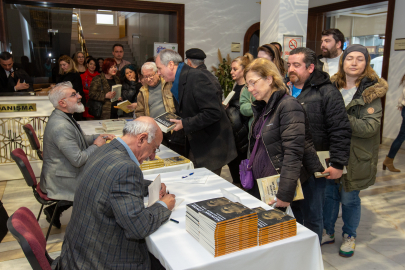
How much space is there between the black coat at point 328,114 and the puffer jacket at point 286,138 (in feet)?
1.07

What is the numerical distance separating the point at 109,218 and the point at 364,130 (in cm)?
198

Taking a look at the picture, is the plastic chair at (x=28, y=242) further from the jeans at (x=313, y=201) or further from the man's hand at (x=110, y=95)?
the man's hand at (x=110, y=95)

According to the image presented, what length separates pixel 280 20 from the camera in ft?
16.8

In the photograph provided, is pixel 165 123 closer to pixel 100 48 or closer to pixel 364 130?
pixel 364 130

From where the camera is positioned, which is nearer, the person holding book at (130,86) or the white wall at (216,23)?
the person holding book at (130,86)

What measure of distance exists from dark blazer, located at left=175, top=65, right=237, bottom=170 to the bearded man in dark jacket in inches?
29.5

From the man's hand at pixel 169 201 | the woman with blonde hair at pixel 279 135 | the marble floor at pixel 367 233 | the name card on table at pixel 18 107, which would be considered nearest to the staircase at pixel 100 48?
the name card on table at pixel 18 107

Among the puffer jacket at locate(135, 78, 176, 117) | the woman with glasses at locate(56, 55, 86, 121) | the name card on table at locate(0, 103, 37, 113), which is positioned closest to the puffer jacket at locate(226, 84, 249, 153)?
the puffer jacket at locate(135, 78, 176, 117)

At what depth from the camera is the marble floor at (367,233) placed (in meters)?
2.78

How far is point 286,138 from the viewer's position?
78.7 inches

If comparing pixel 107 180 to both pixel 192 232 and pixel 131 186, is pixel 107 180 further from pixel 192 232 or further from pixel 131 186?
pixel 192 232

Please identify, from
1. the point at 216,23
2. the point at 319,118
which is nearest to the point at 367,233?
the point at 319,118

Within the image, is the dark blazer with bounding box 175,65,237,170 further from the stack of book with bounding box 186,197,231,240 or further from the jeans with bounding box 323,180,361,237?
the stack of book with bounding box 186,197,231,240

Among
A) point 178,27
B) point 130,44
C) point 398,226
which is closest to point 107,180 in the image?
point 398,226
